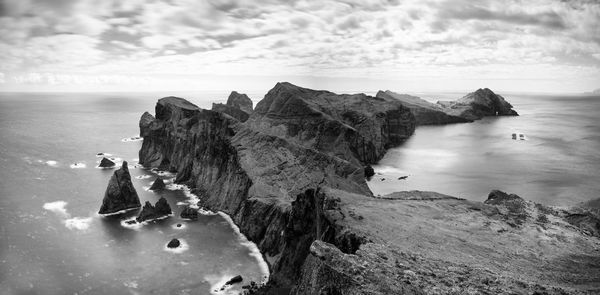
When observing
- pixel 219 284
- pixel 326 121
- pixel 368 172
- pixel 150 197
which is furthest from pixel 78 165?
pixel 219 284

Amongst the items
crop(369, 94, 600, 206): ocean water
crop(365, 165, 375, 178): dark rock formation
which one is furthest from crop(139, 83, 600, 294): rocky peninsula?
crop(369, 94, 600, 206): ocean water

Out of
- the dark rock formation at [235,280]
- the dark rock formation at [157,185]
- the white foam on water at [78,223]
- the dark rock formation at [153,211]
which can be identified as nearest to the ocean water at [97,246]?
the white foam on water at [78,223]

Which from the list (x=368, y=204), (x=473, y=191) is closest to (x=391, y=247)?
(x=368, y=204)

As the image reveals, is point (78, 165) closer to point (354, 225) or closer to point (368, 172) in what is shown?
point (368, 172)

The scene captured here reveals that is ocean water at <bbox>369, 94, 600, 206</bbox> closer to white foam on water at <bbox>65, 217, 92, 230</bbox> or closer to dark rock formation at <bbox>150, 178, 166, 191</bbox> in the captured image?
dark rock formation at <bbox>150, 178, 166, 191</bbox>

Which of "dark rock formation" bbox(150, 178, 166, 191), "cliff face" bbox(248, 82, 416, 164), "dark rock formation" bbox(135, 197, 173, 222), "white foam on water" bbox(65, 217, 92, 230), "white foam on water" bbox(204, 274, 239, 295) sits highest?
"cliff face" bbox(248, 82, 416, 164)
